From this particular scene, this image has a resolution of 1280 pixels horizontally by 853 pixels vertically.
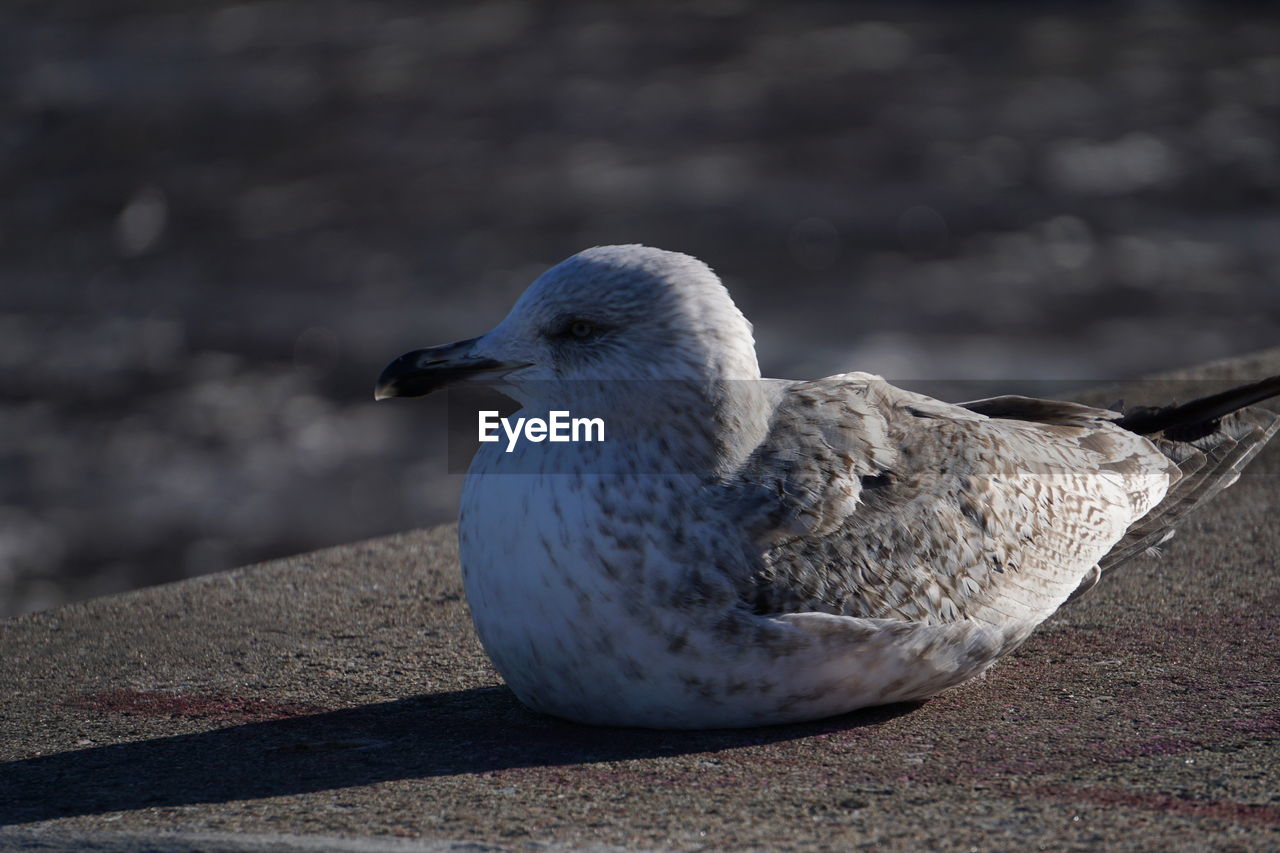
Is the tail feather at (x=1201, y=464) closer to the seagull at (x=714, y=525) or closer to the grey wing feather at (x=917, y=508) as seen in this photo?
the grey wing feather at (x=917, y=508)

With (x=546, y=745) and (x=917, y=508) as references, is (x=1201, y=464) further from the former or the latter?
(x=546, y=745)

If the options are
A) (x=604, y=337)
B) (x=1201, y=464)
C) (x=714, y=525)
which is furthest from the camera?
(x=1201, y=464)

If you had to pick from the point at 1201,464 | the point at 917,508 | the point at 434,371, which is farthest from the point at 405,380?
the point at 1201,464

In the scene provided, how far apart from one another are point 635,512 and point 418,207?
11.5 metres

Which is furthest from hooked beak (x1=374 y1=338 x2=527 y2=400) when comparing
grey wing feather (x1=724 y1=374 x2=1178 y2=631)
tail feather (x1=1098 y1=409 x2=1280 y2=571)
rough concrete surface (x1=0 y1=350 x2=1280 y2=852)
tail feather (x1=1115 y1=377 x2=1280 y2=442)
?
tail feather (x1=1115 y1=377 x2=1280 y2=442)

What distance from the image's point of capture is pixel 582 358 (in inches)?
152

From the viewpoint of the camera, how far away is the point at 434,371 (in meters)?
3.90

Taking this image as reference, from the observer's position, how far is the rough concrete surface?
3113mm

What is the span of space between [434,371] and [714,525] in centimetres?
80

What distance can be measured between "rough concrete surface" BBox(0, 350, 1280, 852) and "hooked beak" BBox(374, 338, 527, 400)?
2.64ft

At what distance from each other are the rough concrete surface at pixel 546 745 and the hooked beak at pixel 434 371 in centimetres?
80

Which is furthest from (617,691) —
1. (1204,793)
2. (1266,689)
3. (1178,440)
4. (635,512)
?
(1178,440)

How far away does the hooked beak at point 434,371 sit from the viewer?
12.7ft

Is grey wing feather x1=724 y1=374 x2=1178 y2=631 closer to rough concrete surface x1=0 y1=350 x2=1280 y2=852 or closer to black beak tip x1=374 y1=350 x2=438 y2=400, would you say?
rough concrete surface x1=0 y1=350 x2=1280 y2=852
